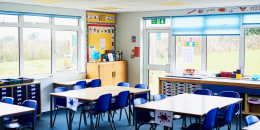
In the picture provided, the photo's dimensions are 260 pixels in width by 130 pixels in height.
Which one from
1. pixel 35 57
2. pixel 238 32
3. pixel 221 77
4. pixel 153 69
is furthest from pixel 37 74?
pixel 238 32

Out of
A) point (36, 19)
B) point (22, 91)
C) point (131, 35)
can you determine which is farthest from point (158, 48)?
point (22, 91)

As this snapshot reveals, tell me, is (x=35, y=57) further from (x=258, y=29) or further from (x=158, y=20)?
(x=258, y=29)

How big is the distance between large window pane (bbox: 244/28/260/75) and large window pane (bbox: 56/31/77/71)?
5.10 metres

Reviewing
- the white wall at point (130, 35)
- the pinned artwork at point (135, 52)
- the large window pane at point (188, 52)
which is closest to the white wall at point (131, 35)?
the white wall at point (130, 35)

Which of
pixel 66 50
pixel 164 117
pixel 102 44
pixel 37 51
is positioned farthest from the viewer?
pixel 102 44

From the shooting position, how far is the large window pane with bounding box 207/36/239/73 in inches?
368

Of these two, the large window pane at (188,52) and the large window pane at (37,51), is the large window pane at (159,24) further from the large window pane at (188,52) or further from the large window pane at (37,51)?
the large window pane at (37,51)

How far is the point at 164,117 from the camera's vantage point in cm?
553

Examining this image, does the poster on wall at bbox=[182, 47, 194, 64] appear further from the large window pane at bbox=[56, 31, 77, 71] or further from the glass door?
the large window pane at bbox=[56, 31, 77, 71]

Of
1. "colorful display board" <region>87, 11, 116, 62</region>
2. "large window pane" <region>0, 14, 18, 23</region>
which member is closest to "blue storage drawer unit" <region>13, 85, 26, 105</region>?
"large window pane" <region>0, 14, 18, 23</region>

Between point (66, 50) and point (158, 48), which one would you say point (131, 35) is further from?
point (66, 50)

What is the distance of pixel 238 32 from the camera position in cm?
913

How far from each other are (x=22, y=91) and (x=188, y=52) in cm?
497

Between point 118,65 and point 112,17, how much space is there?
1.71 metres
